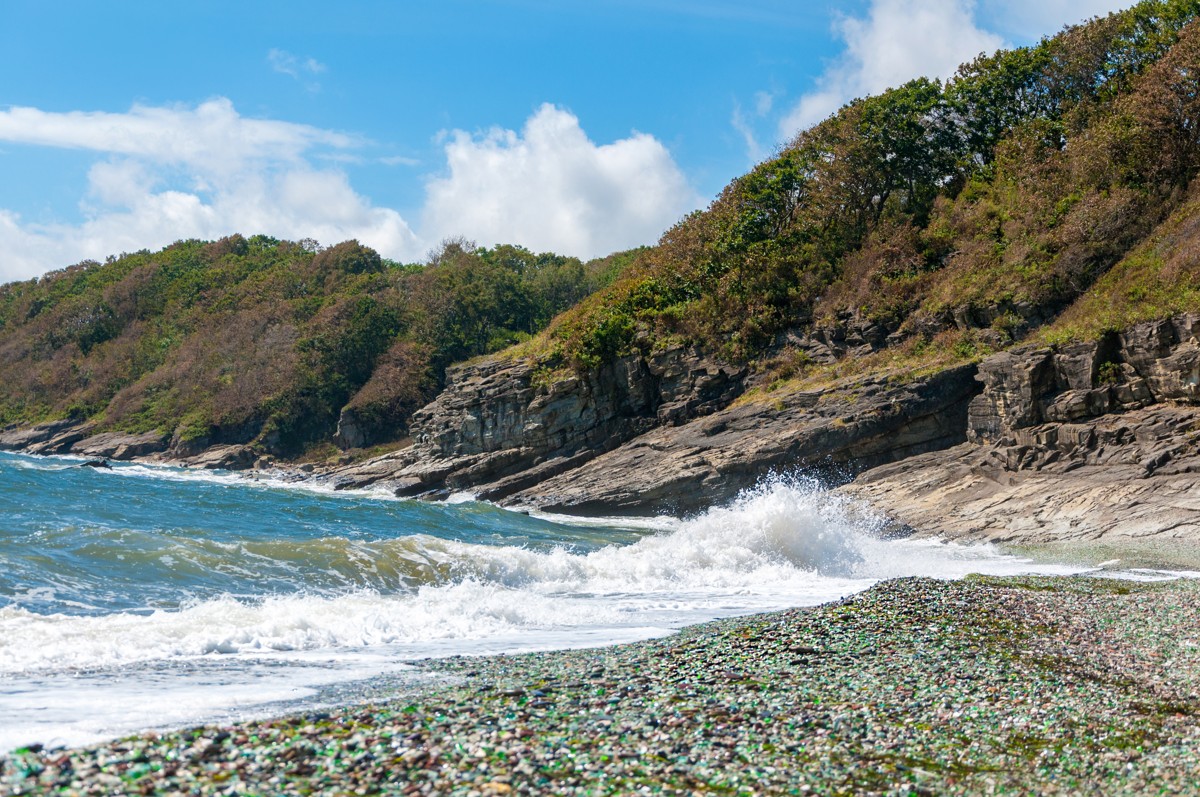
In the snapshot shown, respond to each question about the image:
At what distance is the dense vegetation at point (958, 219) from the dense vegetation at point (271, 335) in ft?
80.9

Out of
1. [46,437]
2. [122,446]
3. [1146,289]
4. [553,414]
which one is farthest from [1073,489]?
[46,437]

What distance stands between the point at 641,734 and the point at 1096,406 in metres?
24.7

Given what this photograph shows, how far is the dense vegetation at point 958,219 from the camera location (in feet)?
110

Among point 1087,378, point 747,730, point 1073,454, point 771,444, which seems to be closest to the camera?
point 747,730

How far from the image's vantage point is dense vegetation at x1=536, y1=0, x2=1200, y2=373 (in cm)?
3356

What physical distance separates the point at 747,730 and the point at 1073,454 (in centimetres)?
2320

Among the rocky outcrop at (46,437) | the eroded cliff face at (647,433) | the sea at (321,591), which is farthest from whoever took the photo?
the rocky outcrop at (46,437)

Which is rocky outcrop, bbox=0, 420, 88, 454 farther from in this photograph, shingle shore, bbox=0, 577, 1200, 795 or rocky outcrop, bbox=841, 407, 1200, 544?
shingle shore, bbox=0, 577, 1200, 795

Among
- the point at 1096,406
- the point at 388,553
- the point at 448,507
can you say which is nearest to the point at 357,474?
the point at 448,507

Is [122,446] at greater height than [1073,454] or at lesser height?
greater

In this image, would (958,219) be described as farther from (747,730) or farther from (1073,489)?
(747,730)

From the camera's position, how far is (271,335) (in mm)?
76750

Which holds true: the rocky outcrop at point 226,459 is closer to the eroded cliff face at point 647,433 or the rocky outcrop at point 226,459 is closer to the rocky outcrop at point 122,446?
the rocky outcrop at point 122,446

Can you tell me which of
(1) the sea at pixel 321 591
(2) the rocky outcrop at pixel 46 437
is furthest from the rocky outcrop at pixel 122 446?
(1) the sea at pixel 321 591
